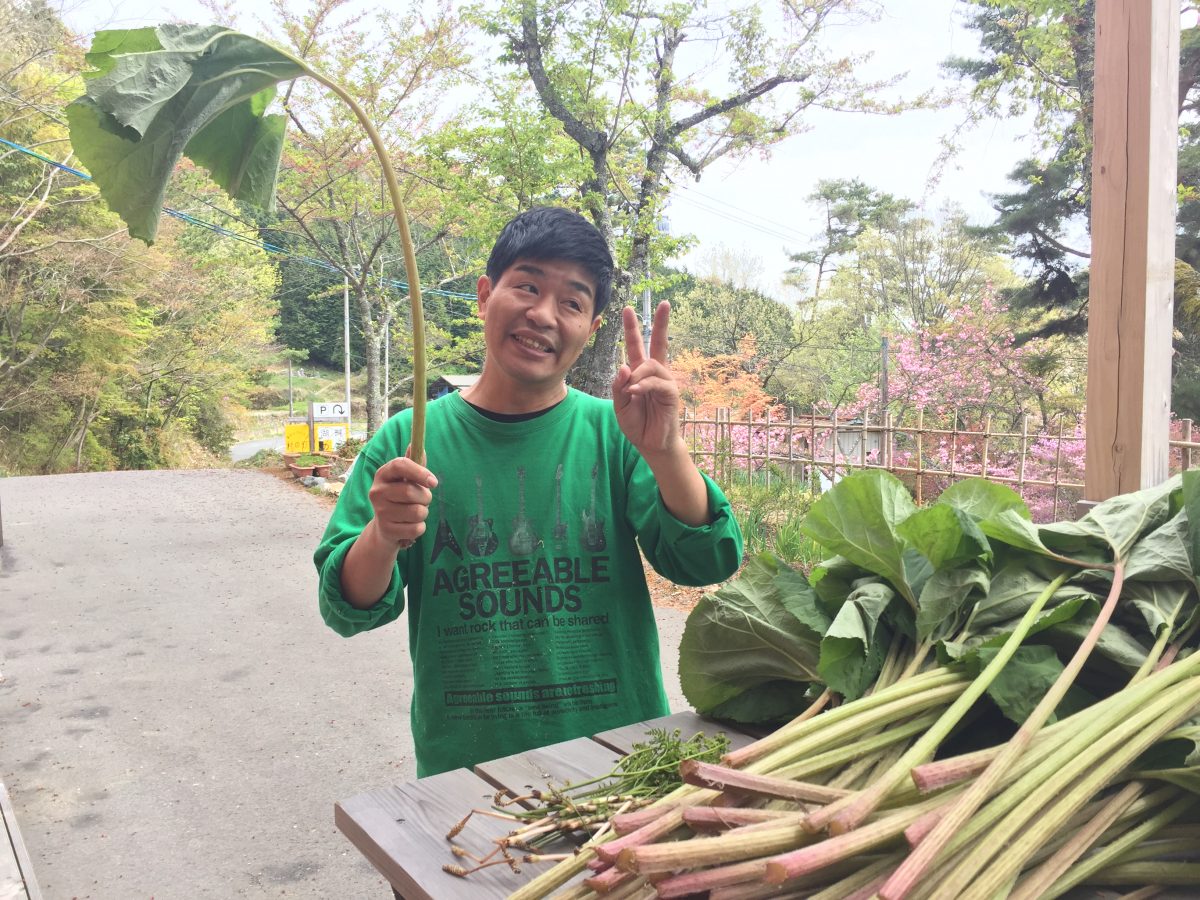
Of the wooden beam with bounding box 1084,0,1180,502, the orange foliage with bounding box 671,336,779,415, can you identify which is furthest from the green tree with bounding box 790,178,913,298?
A: the wooden beam with bounding box 1084,0,1180,502

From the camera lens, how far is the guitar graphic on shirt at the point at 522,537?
1.75 metres

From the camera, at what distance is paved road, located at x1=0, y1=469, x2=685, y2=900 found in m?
3.38

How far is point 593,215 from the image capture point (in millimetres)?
8844

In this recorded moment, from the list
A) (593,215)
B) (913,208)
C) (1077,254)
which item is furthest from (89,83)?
(913,208)

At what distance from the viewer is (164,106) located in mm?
1042

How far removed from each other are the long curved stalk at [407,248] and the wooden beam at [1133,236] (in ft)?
5.58

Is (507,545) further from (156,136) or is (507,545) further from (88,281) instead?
(88,281)

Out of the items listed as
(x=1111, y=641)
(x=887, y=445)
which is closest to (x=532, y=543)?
(x=1111, y=641)

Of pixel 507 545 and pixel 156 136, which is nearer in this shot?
pixel 156 136

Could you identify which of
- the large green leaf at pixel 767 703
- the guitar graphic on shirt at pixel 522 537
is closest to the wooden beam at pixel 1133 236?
the large green leaf at pixel 767 703

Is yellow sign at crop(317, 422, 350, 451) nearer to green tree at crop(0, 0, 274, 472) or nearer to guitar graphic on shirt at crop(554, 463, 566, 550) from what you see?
green tree at crop(0, 0, 274, 472)

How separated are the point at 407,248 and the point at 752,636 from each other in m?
0.79

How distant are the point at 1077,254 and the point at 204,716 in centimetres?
995

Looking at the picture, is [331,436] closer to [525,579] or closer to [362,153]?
[362,153]
